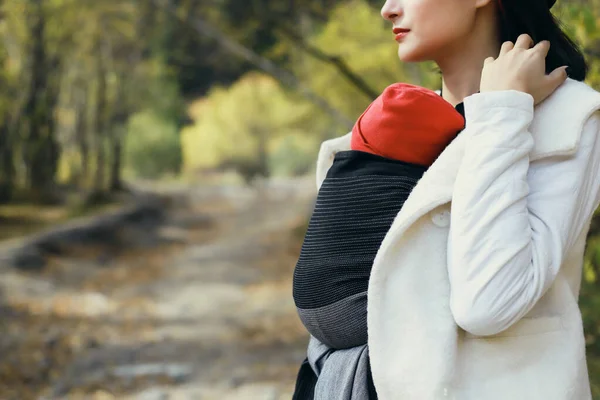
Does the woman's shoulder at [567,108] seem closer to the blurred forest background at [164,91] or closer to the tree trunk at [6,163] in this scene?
the blurred forest background at [164,91]

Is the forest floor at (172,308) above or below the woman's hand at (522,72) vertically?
below

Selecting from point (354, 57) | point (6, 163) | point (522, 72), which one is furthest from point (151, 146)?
point (522, 72)

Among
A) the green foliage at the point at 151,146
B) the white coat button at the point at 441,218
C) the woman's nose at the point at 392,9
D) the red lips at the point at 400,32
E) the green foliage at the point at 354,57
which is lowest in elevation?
the green foliage at the point at 151,146

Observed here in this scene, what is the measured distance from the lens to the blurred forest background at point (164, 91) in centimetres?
456

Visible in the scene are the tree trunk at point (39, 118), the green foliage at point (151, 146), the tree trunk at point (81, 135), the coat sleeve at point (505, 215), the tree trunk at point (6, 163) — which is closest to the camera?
the coat sleeve at point (505, 215)

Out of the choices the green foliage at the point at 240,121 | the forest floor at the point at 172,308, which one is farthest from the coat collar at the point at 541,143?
the green foliage at the point at 240,121

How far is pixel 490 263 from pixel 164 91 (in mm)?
4788

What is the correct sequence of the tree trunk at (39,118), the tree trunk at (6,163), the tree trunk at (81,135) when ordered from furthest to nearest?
1. the tree trunk at (81,135)
2. the tree trunk at (39,118)
3. the tree trunk at (6,163)

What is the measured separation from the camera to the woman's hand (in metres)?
0.70

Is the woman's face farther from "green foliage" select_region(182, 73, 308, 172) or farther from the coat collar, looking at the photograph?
"green foliage" select_region(182, 73, 308, 172)

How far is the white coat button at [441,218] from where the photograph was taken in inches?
26.7

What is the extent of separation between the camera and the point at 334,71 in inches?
195

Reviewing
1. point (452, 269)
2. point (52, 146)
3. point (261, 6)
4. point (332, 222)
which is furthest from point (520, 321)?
point (52, 146)

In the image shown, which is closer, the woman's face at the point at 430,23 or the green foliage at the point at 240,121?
the woman's face at the point at 430,23
